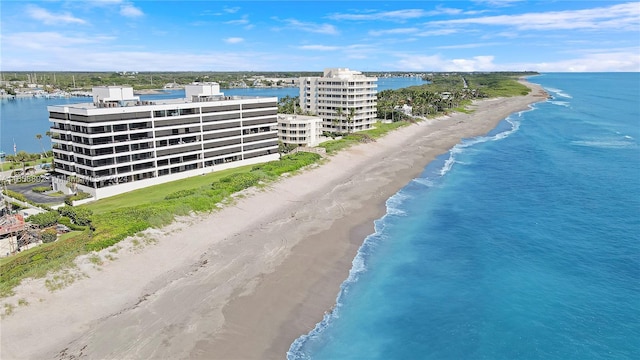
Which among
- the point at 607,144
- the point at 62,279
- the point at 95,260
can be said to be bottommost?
the point at 62,279

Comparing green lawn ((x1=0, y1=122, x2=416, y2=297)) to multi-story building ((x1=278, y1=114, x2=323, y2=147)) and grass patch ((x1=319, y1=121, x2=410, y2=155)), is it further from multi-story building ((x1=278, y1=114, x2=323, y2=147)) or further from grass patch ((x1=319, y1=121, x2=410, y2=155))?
grass patch ((x1=319, y1=121, x2=410, y2=155))

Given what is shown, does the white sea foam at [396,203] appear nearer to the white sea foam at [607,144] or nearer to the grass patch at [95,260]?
the grass patch at [95,260]

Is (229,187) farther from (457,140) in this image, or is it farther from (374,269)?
(457,140)

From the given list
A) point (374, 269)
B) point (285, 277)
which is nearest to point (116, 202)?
point (285, 277)

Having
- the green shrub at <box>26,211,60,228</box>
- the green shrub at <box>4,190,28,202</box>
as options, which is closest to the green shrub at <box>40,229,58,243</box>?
the green shrub at <box>26,211,60,228</box>

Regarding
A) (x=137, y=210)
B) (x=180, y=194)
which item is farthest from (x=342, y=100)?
(x=137, y=210)

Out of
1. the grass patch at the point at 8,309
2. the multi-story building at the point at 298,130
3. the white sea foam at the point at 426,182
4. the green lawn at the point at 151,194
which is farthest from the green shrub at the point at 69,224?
the multi-story building at the point at 298,130

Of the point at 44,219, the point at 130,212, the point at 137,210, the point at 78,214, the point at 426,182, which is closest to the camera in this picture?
the point at 44,219

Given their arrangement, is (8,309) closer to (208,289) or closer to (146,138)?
(208,289)
